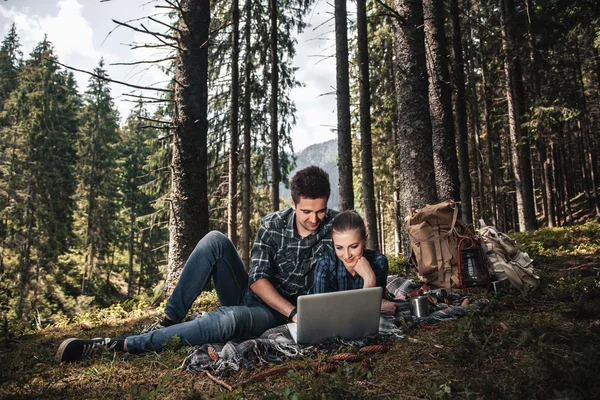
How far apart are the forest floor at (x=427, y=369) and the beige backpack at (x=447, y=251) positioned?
766 millimetres

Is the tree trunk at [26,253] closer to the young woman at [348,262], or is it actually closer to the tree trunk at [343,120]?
the tree trunk at [343,120]

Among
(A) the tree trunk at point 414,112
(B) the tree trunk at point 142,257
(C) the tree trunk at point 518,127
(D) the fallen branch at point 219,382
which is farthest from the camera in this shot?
(B) the tree trunk at point 142,257

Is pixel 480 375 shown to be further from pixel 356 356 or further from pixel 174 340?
pixel 174 340

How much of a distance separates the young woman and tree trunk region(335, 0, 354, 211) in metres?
6.10

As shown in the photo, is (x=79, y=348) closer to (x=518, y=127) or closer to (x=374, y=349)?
(x=374, y=349)

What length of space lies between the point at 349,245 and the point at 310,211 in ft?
1.52

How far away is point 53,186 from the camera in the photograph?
2069cm

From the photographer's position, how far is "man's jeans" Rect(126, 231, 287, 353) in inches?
122

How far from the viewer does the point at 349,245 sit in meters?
3.19

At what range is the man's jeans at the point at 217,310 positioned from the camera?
3.10m

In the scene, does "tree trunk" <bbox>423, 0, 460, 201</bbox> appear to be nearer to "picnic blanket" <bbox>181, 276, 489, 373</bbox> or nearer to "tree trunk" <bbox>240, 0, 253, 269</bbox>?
"picnic blanket" <bbox>181, 276, 489, 373</bbox>

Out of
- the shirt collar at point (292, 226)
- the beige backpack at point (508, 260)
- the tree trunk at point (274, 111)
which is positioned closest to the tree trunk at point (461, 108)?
the tree trunk at point (274, 111)


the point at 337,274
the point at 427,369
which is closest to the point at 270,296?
the point at 337,274

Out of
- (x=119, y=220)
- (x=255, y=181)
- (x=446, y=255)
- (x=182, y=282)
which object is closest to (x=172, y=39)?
(x=182, y=282)
